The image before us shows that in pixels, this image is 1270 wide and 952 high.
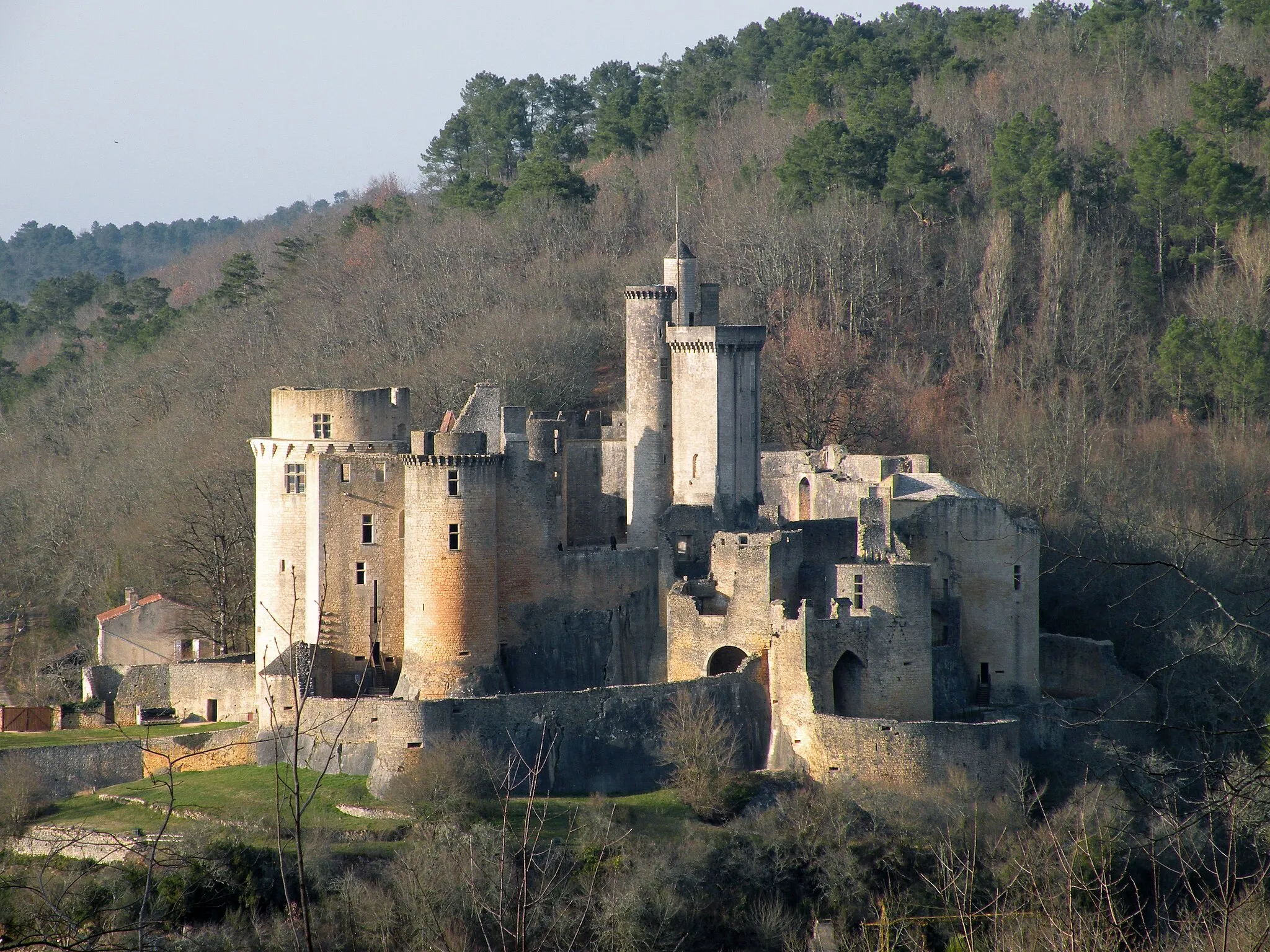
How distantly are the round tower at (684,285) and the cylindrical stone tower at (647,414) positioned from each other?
0.22m

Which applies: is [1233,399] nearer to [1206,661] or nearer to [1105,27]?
[1206,661]

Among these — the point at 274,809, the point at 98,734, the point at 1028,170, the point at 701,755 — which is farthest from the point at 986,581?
the point at 1028,170

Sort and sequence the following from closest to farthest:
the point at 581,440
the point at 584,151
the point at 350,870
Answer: the point at 350,870 → the point at 581,440 → the point at 584,151

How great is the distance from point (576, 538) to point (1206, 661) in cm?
1339

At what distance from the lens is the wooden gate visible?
38500 millimetres

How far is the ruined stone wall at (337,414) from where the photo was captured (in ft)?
124

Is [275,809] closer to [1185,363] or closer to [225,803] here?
[225,803]

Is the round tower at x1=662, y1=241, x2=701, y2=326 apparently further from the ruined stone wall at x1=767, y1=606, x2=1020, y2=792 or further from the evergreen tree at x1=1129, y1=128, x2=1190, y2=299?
the evergreen tree at x1=1129, y1=128, x2=1190, y2=299

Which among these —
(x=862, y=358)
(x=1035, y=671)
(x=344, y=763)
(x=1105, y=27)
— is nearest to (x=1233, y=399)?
(x=862, y=358)

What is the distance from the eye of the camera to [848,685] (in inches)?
1336

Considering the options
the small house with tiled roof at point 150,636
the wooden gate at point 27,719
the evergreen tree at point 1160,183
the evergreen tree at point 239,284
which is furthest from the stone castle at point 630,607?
the evergreen tree at point 239,284

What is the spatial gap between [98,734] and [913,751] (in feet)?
A: 52.5

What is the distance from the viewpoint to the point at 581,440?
42.6 meters

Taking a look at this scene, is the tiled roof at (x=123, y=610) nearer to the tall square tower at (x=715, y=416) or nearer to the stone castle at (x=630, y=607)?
the stone castle at (x=630, y=607)
